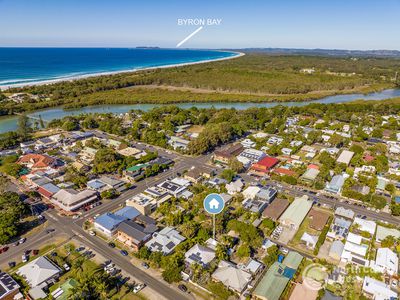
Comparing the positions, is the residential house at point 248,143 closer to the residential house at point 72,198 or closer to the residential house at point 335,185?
the residential house at point 335,185

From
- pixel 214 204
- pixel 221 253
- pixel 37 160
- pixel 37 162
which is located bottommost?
pixel 221 253

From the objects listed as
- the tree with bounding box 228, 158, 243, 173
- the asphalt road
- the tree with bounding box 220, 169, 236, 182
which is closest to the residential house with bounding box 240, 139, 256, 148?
the tree with bounding box 228, 158, 243, 173

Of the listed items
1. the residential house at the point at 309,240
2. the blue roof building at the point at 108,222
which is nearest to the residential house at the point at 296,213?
the residential house at the point at 309,240

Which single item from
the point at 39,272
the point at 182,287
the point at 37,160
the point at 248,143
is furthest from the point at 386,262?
the point at 37,160

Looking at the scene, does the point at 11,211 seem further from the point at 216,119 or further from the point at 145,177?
the point at 216,119

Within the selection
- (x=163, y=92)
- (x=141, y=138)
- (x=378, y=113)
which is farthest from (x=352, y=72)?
(x=141, y=138)

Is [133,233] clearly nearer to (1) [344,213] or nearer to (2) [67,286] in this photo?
(2) [67,286]

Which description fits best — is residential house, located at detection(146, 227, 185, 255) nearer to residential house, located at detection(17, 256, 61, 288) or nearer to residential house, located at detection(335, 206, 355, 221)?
residential house, located at detection(17, 256, 61, 288)
